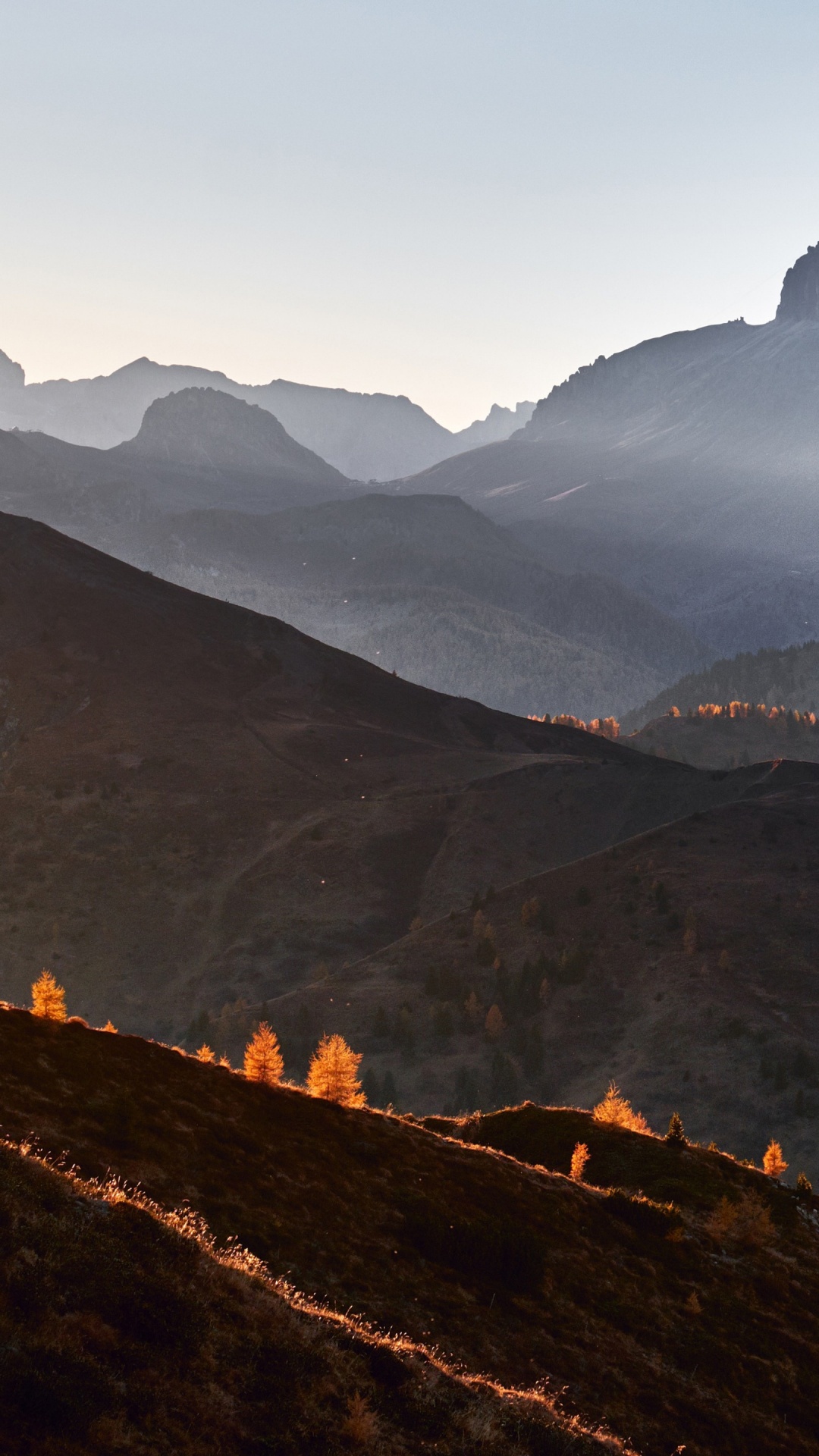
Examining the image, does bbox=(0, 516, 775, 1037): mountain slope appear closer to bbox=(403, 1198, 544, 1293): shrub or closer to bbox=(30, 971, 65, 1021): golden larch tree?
bbox=(30, 971, 65, 1021): golden larch tree

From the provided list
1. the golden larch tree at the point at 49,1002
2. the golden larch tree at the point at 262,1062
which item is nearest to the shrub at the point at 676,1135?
the golden larch tree at the point at 262,1062

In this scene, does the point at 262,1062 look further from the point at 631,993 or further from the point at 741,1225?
the point at 631,993

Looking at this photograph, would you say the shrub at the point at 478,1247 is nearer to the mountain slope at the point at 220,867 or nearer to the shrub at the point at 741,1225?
the shrub at the point at 741,1225

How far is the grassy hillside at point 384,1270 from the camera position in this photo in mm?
14281

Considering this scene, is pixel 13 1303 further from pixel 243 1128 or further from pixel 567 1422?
pixel 243 1128

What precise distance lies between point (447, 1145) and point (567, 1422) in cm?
1426

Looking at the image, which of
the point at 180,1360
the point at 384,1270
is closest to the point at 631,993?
the point at 384,1270

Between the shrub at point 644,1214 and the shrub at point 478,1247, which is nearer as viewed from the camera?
the shrub at point 478,1247

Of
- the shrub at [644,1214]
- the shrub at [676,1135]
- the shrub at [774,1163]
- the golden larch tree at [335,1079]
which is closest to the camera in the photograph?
the shrub at [644,1214]

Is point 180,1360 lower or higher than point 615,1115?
higher

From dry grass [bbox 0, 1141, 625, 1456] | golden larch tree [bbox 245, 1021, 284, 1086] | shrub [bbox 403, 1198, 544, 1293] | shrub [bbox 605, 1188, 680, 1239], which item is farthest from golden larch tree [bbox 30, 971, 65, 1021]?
shrub [bbox 605, 1188, 680, 1239]

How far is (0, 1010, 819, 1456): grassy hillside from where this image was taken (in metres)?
14.3

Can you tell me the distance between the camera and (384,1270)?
2298 cm

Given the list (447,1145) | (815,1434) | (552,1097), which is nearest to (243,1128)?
(447,1145)
